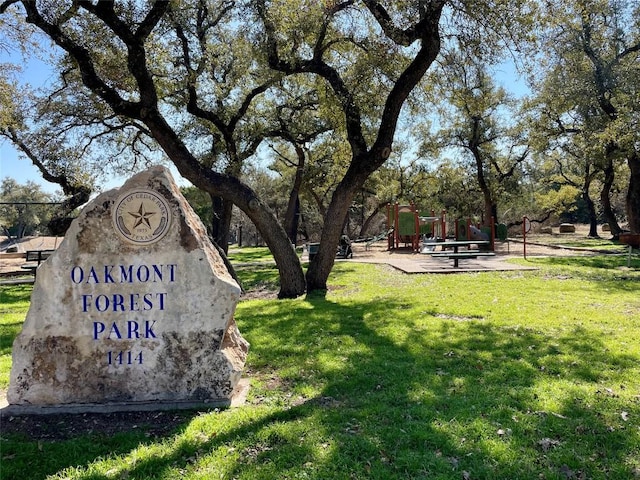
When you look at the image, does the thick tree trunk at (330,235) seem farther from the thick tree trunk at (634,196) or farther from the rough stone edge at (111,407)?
the thick tree trunk at (634,196)

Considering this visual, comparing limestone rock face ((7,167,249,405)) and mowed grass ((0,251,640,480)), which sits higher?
limestone rock face ((7,167,249,405))

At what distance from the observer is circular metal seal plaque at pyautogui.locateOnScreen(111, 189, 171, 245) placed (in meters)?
3.86

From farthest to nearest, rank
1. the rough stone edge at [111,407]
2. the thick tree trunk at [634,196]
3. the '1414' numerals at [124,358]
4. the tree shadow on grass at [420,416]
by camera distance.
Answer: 1. the thick tree trunk at [634,196]
2. the '1414' numerals at [124,358]
3. the rough stone edge at [111,407]
4. the tree shadow on grass at [420,416]

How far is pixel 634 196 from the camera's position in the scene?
18188 millimetres

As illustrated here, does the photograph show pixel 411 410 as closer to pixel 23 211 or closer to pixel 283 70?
pixel 283 70

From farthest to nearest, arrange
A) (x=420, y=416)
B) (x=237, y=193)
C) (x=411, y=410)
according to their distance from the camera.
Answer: (x=237, y=193), (x=411, y=410), (x=420, y=416)

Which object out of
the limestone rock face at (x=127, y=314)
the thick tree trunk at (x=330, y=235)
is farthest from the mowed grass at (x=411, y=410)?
the thick tree trunk at (x=330, y=235)

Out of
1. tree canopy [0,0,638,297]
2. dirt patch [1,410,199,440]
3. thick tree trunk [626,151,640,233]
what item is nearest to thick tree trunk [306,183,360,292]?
tree canopy [0,0,638,297]

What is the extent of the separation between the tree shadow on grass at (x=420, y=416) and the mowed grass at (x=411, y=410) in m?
0.01

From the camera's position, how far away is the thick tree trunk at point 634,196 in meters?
17.8

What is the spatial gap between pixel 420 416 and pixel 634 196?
62.4ft

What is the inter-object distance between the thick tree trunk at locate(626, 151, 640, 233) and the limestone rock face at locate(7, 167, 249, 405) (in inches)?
745

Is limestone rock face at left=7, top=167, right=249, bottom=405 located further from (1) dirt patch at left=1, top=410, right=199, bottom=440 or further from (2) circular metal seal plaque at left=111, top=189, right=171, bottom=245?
(1) dirt patch at left=1, top=410, right=199, bottom=440

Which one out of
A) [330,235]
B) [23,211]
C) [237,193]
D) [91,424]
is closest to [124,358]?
[91,424]
